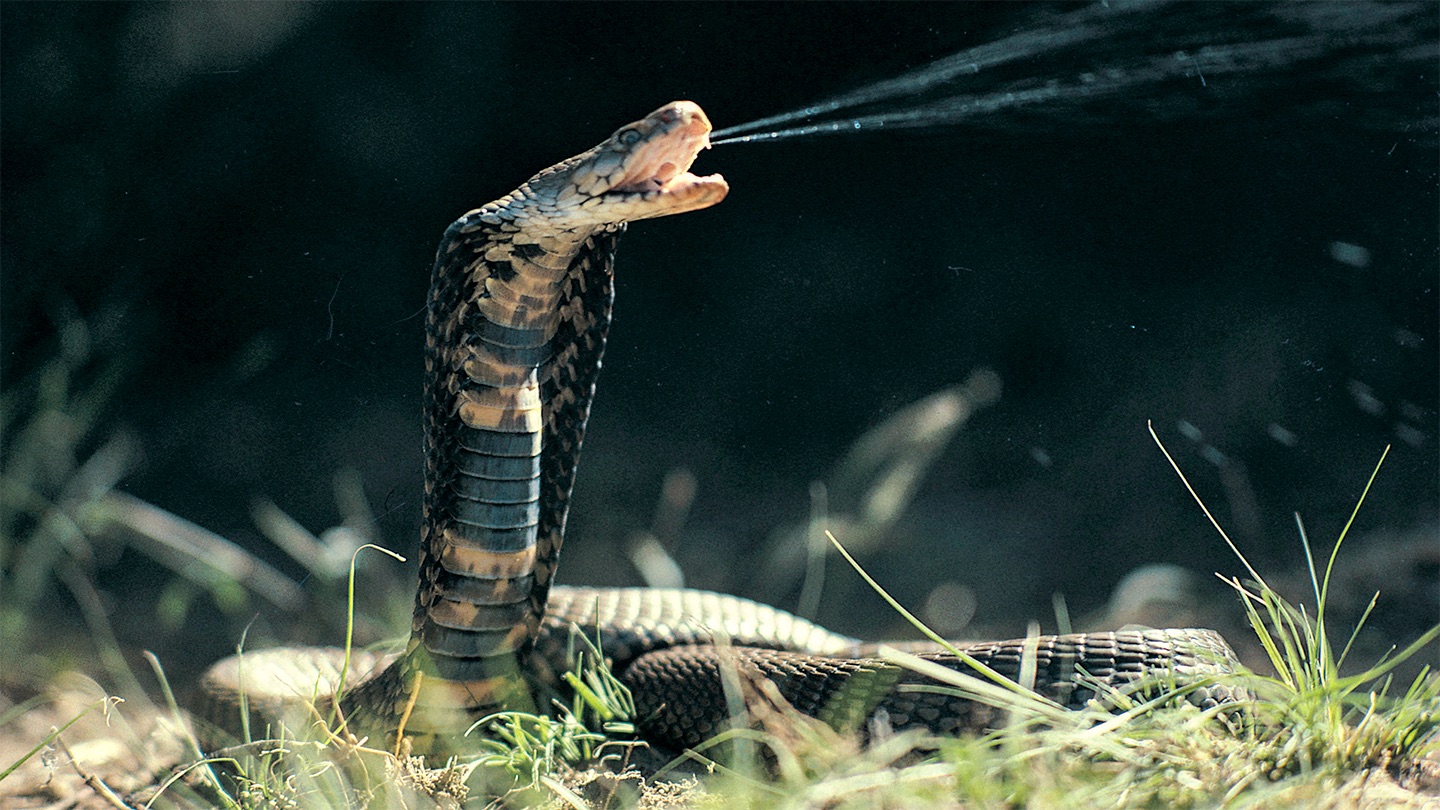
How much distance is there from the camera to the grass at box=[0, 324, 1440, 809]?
2014mm

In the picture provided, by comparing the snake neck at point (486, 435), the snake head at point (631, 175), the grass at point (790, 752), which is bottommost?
the grass at point (790, 752)

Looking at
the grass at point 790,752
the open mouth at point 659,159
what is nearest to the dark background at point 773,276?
the grass at point 790,752

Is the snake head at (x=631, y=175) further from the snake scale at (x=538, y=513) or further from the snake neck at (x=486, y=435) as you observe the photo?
the snake neck at (x=486, y=435)

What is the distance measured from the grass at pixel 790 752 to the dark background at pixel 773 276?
2.25 feet

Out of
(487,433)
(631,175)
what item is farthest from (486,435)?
(631,175)

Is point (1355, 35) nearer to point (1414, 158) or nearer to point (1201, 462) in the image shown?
point (1414, 158)

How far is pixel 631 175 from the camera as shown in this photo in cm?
266

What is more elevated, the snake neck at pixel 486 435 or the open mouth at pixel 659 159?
the open mouth at pixel 659 159

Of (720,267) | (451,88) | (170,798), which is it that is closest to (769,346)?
(720,267)

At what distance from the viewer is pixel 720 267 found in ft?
15.4

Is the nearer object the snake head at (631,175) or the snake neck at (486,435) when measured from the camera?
the snake head at (631,175)

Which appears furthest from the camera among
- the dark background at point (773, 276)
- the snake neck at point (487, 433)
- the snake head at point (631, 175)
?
the dark background at point (773, 276)

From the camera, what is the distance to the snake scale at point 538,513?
2.66 metres

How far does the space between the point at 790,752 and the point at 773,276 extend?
2926 millimetres
